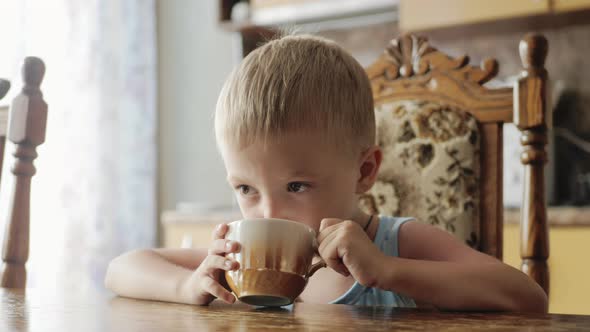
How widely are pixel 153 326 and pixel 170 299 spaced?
24cm

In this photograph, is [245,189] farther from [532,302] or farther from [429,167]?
[429,167]

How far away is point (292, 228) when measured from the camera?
72 cm

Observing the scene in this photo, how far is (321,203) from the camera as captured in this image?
905 millimetres

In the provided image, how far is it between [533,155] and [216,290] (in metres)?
0.66

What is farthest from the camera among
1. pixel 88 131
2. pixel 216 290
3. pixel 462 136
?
pixel 88 131

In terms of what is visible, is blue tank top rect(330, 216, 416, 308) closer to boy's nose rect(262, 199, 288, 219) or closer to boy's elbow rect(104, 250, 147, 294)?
boy's nose rect(262, 199, 288, 219)

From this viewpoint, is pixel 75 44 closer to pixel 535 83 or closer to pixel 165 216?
pixel 165 216

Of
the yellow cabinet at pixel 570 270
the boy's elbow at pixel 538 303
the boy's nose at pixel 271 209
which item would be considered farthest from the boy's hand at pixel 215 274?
the yellow cabinet at pixel 570 270

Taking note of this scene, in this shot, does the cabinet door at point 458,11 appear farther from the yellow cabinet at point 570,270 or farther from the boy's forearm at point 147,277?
the boy's forearm at point 147,277

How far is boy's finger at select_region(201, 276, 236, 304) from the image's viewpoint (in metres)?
0.76

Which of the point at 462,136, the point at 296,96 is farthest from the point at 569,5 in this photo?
the point at 296,96

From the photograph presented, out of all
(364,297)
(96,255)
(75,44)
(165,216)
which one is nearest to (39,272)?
Answer: (96,255)

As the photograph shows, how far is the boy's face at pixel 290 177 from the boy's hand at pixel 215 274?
0.11 metres

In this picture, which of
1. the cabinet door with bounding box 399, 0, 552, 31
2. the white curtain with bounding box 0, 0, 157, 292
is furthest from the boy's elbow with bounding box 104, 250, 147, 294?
the cabinet door with bounding box 399, 0, 552, 31
